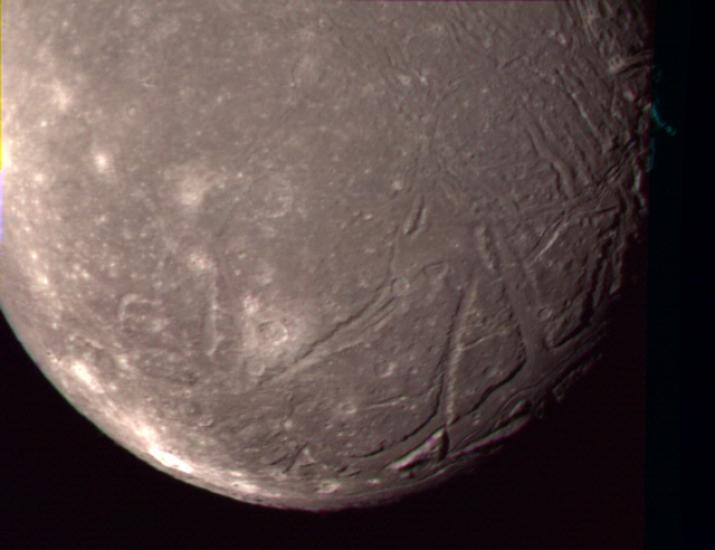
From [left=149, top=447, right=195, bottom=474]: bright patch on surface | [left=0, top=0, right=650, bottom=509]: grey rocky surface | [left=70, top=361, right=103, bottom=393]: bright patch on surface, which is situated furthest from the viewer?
[left=149, top=447, right=195, bottom=474]: bright patch on surface

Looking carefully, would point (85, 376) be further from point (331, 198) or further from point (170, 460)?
point (331, 198)

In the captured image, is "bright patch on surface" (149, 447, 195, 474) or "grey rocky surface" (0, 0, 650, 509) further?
"bright patch on surface" (149, 447, 195, 474)

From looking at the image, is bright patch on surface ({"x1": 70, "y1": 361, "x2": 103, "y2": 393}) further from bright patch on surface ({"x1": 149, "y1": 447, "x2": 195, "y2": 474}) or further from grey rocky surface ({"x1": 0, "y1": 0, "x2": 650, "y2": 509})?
bright patch on surface ({"x1": 149, "y1": 447, "x2": 195, "y2": 474})

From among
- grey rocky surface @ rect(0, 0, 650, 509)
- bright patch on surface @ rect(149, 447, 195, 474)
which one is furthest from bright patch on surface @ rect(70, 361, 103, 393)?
bright patch on surface @ rect(149, 447, 195, 474)

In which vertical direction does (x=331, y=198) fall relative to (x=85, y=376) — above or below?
above

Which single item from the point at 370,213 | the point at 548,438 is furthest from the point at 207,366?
the point at 548,438

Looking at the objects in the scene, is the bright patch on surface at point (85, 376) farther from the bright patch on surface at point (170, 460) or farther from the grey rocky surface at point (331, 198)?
the bright patch on surface at point (170, 460)

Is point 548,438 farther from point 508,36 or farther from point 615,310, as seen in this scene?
point 508,36

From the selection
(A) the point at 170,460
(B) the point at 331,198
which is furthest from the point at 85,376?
(B) the point at 331,198

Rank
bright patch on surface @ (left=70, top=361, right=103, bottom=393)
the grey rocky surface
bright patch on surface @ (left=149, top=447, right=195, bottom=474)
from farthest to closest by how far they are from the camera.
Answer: bright patch on surface @ (left=149, top=447, right=195, bottom=474), bright patch on surface @ (left=70, top=361, right=103, bottom=393), the grey rocky surface

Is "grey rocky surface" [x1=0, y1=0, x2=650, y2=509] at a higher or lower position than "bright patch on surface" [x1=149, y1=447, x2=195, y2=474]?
higher

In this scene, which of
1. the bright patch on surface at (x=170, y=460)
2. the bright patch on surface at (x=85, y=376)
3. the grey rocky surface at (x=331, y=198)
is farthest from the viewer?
the bright patch on surface at (x=170, y=460)

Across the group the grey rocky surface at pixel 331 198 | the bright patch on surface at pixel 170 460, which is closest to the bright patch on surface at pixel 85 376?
the grey rocky surface at pixel 331 198
